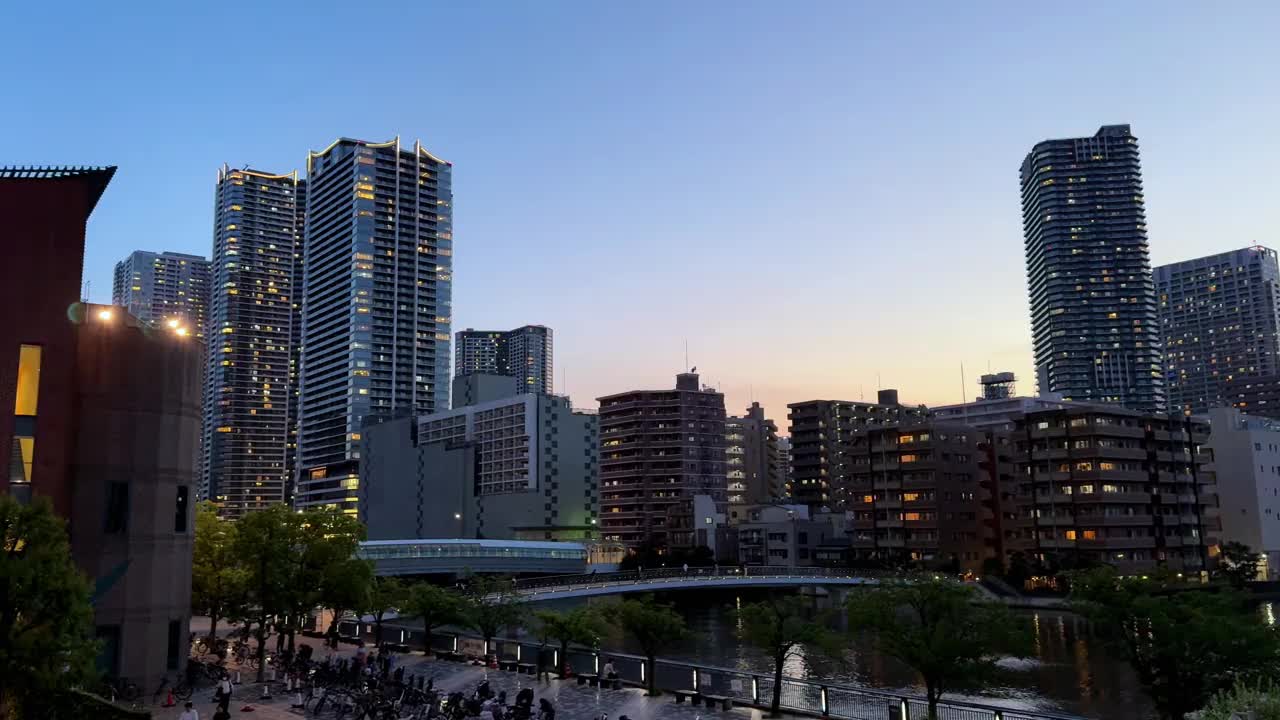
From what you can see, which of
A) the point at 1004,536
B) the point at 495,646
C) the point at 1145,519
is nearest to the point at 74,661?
the point at 495,646

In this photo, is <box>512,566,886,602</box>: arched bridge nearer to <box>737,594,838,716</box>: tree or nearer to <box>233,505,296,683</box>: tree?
<box>233,505,296,683</box>: tree

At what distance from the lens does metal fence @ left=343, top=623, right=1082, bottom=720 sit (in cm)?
3256

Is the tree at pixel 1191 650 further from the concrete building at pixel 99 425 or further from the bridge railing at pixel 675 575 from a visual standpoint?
the bridge railing at pixel 675 575

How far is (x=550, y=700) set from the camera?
37281mm

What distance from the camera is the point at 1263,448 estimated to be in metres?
122

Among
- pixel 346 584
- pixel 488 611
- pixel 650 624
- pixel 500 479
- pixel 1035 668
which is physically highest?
pixel 500 479

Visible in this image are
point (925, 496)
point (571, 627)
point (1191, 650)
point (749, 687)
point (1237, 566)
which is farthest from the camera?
point (925, 496)

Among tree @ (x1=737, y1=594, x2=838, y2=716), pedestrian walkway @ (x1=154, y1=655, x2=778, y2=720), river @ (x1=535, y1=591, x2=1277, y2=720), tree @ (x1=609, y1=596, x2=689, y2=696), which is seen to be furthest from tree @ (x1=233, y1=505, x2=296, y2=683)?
tree @ (x1=737, y1=594, x2=838, y2=716)

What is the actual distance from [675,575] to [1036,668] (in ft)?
138

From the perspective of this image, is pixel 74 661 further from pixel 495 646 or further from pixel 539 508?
pixel 539 508

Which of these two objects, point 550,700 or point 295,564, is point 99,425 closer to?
point 295,564

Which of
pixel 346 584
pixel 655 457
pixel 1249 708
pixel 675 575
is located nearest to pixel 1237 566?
pixel 675 575

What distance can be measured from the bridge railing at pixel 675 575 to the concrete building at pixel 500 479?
72039mm

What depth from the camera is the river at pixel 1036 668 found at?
49194mm
